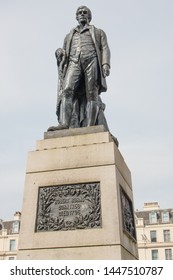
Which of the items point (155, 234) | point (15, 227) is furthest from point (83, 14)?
point (15, 227)

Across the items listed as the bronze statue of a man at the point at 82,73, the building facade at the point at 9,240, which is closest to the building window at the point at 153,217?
the building facade at the point at 9,240

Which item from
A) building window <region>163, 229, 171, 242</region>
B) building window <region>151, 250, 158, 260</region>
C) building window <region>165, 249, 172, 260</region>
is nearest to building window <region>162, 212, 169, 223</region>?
building window <region>163, 229, 171, 242</region>

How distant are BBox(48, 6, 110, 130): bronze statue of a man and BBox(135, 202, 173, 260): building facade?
4848 centimetres

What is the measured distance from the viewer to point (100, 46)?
28.1 ft

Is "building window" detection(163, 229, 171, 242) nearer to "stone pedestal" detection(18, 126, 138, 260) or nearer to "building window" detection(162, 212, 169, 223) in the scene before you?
"building window" detection(162, 212, 169, 223)

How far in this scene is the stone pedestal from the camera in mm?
5867

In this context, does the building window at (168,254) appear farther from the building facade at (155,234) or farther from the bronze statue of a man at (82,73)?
the bronze statue of a man at (82,73)

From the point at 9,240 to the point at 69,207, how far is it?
55635mm

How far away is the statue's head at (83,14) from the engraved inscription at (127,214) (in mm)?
4463

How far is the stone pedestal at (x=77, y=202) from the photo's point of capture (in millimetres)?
5867

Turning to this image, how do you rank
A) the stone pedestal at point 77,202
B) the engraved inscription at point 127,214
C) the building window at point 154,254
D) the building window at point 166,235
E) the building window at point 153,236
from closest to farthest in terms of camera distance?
the stone pedestal at point 77,202 → the engraved inscription at point 127,214 → the building window at point 154,254 → the building window at point 166,235 → the building window at point 153,236

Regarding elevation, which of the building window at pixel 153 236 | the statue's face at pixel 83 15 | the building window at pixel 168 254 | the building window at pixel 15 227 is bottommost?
the building window at pixel 168 254

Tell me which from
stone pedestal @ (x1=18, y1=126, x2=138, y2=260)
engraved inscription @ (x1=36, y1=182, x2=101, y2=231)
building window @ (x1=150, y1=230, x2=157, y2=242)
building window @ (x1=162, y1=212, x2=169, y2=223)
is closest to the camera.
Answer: stone pedestal @ (x1=18, y1=126, x2=138, y2=260)

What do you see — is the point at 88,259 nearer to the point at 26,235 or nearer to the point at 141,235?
the point at 26,235
